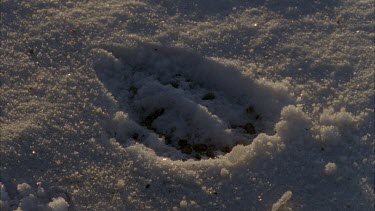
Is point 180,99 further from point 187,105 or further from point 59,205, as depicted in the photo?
point 59,205

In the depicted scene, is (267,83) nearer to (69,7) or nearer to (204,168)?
(204,168)

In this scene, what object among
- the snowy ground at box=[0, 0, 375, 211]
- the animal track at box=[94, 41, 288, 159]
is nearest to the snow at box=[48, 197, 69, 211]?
the snowy ground at box=[0, 0, 375, 211]

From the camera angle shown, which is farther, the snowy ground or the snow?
the snowy ground

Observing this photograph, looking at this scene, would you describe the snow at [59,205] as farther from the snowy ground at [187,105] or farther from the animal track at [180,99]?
the animal track at [180,99]

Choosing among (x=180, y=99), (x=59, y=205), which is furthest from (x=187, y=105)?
(x=59, y=205)

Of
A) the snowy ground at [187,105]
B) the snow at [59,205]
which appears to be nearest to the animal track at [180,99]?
the snowy ground at [187,105]

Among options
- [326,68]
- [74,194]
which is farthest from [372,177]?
[74,194]

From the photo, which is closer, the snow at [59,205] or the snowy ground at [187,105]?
the snow at [59,205]

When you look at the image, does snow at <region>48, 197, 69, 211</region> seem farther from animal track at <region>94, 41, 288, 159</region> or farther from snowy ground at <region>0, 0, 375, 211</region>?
animal track at <region>94, 41, 288, 159</region>
